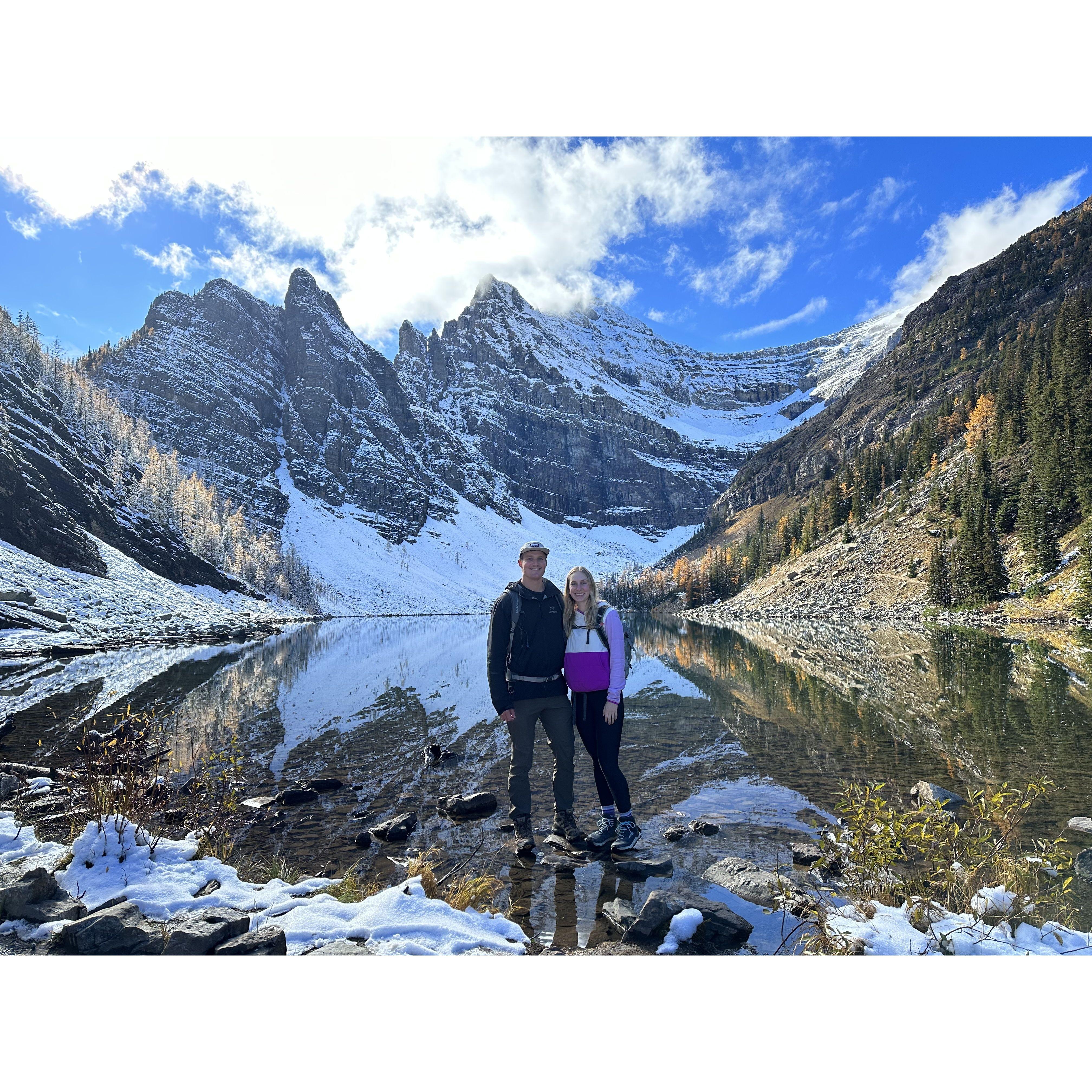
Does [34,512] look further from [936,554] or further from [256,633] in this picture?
[936,554]

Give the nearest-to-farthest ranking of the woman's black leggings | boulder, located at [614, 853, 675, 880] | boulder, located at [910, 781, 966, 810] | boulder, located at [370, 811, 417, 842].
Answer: boulder, located at [614, 853, 675, 880] < the woman's black leggings < boulder, located at [370, 811, 417, 842] < boulder, located at [910, 781, 966, 810]

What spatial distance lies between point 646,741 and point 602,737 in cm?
673

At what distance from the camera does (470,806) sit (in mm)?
8031

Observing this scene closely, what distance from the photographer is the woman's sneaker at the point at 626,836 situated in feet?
21.1

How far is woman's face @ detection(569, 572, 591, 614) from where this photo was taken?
251 inches

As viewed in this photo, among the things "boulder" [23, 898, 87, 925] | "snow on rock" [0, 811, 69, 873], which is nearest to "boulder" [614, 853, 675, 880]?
"boulder" [23, 898, 87, 925]

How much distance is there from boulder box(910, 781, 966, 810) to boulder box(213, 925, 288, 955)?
8.14 meters

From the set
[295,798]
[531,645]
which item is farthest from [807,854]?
[295,798]

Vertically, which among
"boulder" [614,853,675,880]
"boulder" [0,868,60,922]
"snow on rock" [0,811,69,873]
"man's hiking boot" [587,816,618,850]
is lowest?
"boulder" [614,853,675,880]

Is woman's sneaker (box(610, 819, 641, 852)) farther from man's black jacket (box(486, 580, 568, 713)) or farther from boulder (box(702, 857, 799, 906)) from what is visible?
man's black jacket (box(486, 580, 568, 713))

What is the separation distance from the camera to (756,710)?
603 inches

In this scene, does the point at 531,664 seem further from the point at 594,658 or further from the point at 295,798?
the point at 295,798
